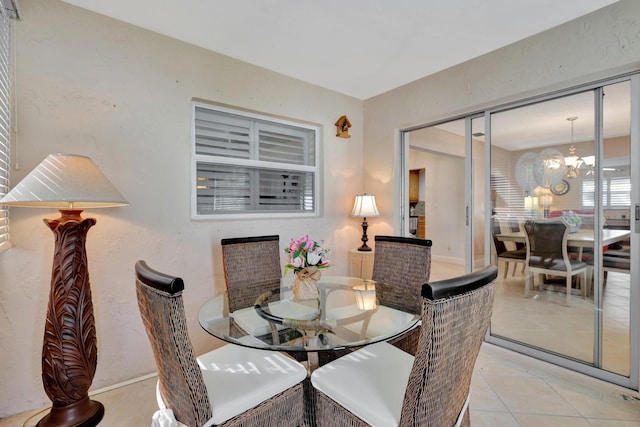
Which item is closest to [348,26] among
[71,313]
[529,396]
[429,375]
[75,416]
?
[429,375]

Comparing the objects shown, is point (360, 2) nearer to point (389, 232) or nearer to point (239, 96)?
point (239, 96)

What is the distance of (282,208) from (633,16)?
2.84 m

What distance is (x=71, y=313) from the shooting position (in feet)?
5.52

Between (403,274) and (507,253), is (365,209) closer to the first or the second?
(403,274)

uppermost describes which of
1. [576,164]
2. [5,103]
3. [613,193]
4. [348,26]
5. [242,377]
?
[348,26]

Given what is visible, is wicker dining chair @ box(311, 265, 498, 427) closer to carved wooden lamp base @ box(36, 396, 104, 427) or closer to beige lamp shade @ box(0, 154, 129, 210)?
carved wooden lamp base @ box(36, 396, 104, 427)

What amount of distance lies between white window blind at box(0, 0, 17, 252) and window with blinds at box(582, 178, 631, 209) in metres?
3.58

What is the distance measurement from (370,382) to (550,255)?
194 centimetres

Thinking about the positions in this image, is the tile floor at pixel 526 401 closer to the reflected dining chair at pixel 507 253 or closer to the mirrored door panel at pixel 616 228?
the mirrored door panel at pixel 616 228

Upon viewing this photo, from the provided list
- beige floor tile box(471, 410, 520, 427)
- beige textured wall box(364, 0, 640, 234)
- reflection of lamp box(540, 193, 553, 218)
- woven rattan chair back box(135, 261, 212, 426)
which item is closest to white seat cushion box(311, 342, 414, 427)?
woven rattan chair back box(135, 261, 212, 426)

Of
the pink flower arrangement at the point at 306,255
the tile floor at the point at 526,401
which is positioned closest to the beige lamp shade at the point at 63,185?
the pink flower arrangement at the point at 306,255

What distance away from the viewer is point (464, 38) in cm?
234

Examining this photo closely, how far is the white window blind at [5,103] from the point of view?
1.68 meters

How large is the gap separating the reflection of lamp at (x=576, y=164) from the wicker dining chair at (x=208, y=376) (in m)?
2.31
